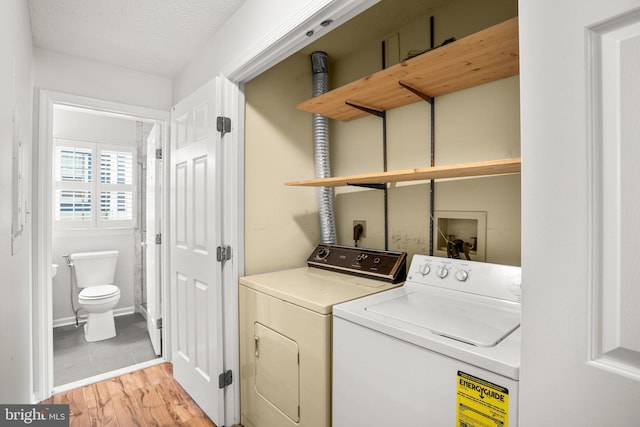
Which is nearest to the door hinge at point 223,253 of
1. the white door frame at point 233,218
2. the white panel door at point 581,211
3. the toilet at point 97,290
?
the white door frame at point 233,218

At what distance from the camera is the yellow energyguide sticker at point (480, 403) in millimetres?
826

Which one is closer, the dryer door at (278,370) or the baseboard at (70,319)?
the dryer door at (278,370)

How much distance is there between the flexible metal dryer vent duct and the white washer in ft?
2.60

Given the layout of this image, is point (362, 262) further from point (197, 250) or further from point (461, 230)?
point (197, 250)

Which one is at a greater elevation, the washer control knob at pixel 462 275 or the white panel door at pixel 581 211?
the white panel door at pixel 581 211

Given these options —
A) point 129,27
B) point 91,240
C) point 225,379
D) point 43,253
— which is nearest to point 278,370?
point 225,379

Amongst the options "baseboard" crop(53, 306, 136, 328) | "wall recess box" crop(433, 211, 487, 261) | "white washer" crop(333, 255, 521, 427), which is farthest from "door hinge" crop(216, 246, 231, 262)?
"baseboard" crop(53, 306, 136, 328)

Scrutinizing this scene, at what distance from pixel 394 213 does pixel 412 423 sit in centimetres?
122

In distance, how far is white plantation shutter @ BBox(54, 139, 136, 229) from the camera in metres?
3.51

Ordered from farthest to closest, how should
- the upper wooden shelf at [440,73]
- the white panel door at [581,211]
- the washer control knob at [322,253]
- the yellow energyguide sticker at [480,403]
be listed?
the washer control knob at [322,253], the upper wooden shelf at [440,73], the yellow energyguide sticker at [480,403], the white panel door at [581,211]

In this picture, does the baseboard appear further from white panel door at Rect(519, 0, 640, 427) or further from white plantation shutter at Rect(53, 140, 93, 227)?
white panel door at Rect(519, 0, 640, 427)

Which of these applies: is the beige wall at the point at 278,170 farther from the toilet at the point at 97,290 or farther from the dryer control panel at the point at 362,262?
the toilet at the point at 97,290

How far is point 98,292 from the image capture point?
126 inches

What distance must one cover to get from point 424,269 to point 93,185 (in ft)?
12.4
